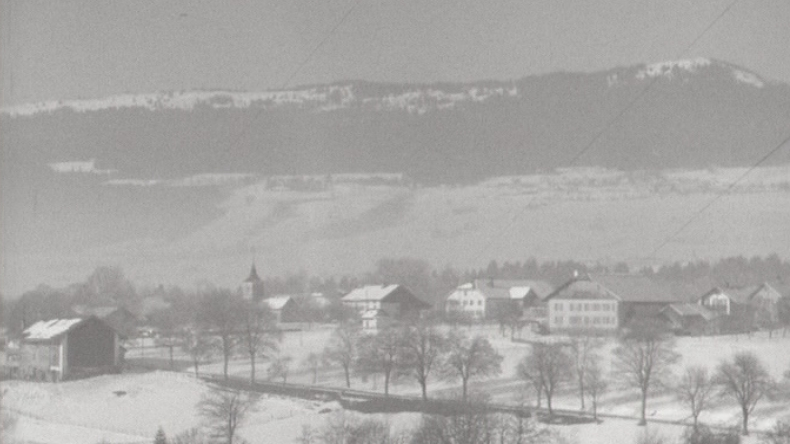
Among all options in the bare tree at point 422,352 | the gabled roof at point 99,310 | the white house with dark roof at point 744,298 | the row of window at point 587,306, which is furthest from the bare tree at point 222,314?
the white house with dark roof at point 744,298

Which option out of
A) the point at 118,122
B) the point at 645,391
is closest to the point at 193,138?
the point at 118,122

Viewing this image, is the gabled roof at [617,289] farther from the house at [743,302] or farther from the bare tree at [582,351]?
the bare tree at [582,351]

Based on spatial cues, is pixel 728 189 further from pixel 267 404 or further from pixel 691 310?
pixel 267 404

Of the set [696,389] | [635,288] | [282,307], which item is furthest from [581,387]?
[282,307]

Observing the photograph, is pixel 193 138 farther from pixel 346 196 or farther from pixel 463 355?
pixel 463 355

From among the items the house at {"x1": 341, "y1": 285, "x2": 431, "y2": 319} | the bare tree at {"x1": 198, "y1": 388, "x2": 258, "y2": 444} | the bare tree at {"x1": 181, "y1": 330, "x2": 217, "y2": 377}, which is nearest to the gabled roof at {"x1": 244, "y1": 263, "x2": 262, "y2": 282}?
the bare tree at {"x1": 181, "y1": 330, "x2": 217, "y2": 377}

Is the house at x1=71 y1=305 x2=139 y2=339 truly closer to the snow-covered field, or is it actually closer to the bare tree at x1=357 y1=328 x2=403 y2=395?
the snow-covered field
